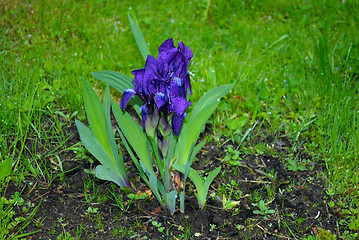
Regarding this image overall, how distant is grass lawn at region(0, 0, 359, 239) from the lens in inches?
87.1

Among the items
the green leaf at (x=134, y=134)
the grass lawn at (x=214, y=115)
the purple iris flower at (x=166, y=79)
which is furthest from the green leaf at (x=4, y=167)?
the purple iris flower at (x=166, y=79)

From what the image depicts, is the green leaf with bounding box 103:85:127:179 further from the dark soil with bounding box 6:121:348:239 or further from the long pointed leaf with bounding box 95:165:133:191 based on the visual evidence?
the dark soil with bounding box 6:121:348:239

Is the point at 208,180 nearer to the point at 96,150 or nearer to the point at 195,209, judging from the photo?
the point at 195,209

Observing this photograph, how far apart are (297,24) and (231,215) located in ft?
9.30

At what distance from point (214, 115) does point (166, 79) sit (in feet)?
3.78

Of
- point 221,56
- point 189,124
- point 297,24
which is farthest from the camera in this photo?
point 297,24

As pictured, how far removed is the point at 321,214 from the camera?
7.53ft

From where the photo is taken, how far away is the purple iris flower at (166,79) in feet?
5.96

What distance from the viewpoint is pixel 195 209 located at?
227cm

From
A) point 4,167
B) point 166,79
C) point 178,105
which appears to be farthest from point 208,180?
point 4,167

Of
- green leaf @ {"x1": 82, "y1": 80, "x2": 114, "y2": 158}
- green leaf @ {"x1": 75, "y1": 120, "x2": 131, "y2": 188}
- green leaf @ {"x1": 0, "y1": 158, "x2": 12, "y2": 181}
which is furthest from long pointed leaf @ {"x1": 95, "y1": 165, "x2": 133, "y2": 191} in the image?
green leaf @ {"x1": 0, "y1": 158, "x2": 12, "y2": 181}

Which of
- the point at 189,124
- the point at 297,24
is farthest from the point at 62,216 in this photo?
the point at 297,24

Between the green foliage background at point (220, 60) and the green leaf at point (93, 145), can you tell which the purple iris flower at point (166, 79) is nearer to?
the green leaf at point (93, 145)

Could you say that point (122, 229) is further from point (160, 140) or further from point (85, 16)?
point (85, 16)
